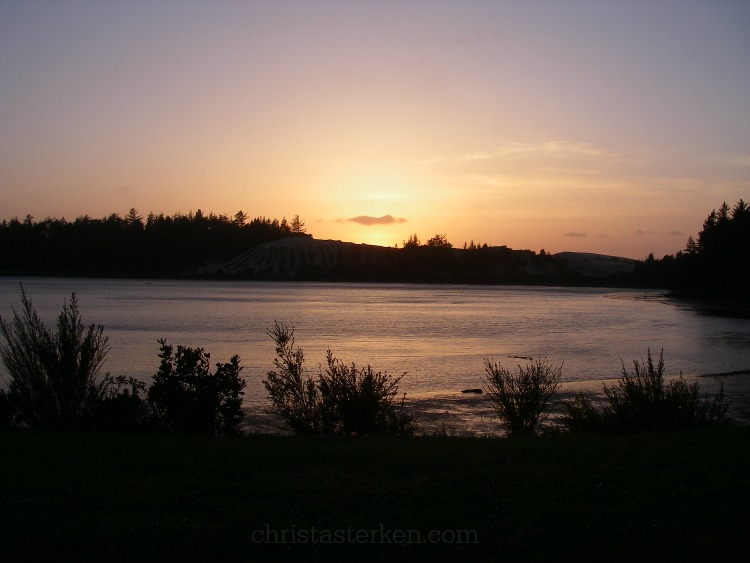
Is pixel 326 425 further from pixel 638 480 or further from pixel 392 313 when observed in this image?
pixel 392 313

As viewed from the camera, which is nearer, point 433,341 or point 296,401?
point 296,401

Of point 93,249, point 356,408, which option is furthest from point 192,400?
point 93,249

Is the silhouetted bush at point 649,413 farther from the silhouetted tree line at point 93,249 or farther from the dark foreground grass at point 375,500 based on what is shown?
the silhouetted tree line at point 93,249

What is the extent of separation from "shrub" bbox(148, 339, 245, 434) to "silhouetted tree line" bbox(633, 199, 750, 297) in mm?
94925

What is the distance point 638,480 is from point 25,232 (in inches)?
7244

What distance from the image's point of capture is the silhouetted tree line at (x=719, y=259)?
9388 cm

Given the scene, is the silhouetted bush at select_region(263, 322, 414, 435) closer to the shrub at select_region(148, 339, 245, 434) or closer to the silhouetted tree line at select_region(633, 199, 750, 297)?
the shrub at select_region(148, 339, 245, 434)

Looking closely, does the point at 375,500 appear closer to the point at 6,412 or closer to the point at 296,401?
the point at 296,401

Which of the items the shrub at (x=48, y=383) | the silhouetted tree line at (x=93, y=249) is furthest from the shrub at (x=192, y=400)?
the silhouetted tree line at (x=93, y=249)

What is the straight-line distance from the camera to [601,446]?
9320 mm

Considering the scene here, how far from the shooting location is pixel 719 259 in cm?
9731

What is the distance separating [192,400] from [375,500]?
6018 millimetres

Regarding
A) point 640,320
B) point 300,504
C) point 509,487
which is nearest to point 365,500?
point 300,504

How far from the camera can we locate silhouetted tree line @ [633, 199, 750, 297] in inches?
3696
